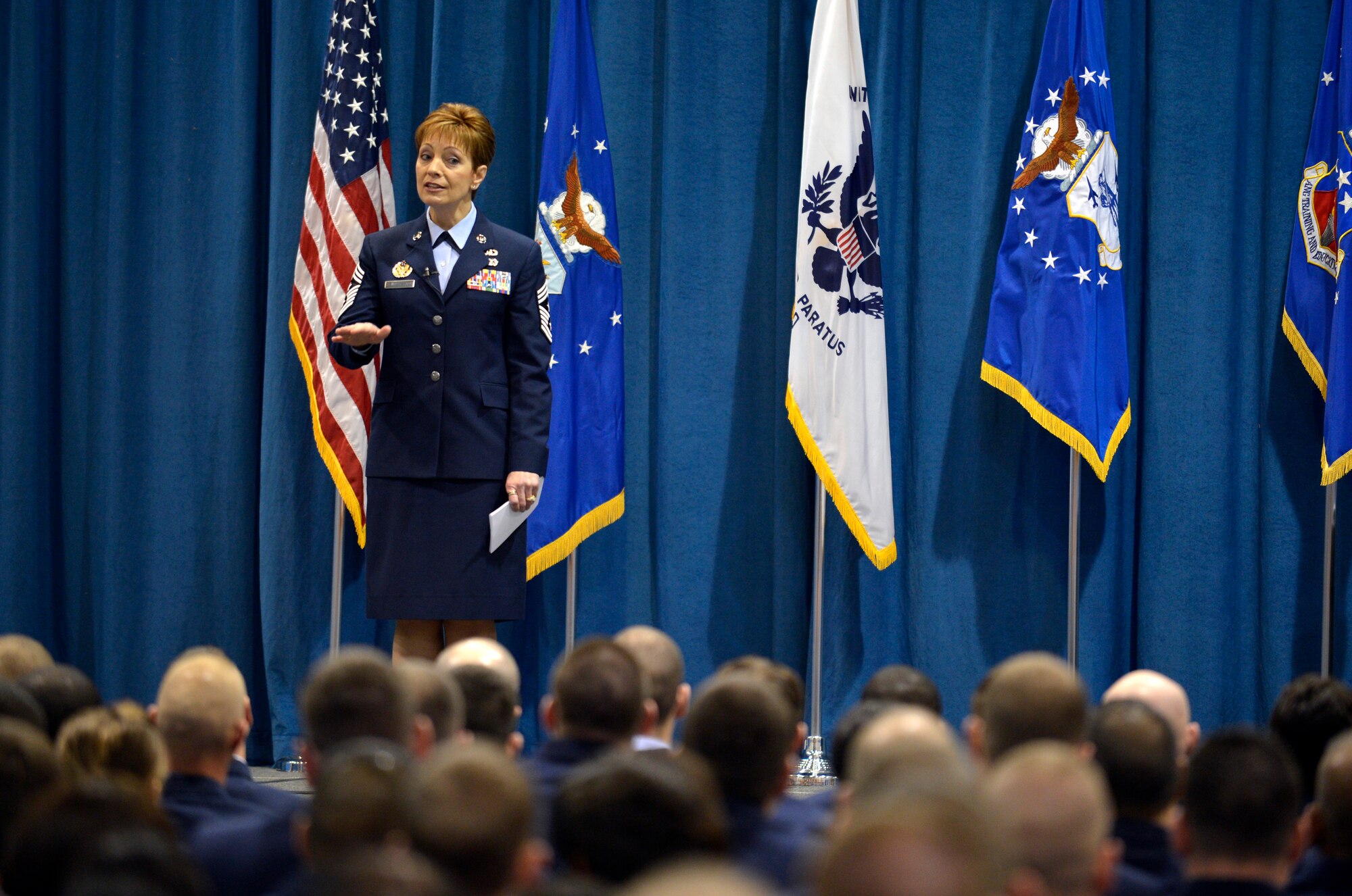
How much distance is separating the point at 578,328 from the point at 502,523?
47.7 inches

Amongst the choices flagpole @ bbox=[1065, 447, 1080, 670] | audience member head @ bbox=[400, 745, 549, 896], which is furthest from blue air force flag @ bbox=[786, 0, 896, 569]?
audience member head @ bbox=[400, 745, 549, 896]

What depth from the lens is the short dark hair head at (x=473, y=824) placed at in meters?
1.37

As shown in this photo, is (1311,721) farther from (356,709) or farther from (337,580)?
(337,580)

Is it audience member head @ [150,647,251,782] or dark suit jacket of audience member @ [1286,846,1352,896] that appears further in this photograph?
audience member head @ [150,647,251,782]

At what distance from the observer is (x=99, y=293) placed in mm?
5223

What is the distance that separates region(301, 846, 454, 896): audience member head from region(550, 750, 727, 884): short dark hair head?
32 cm

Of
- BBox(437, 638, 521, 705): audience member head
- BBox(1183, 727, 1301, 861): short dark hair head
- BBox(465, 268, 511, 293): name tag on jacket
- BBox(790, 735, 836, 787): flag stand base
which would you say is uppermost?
BBox(465, 268, 511, 293): name tag on jacket

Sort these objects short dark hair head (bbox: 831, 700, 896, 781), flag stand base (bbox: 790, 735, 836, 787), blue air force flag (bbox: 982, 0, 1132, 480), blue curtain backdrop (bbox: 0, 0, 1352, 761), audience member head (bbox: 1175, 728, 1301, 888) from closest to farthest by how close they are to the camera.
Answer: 1. audience member head (bbox: 1175, 728, 1301, 888)
2. short dark hair head (bbox: 831, 700, 896, 781)
3. flag stand base (bbox: 790, 735, 836, 787)
4. blue air force flag (bbox: 982, 0, 1132, 480)
5. blue curtain backdrop (bbox: 0, 0, 1352, 761)

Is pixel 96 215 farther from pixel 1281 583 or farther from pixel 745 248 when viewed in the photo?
pixel 1281 583

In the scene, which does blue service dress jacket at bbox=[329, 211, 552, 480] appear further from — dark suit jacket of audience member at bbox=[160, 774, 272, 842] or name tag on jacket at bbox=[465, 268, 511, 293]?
dark suit jacket of audience member at bbox=[160, 774, 272, 842]

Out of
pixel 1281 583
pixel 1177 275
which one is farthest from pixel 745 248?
pixel 1281 583

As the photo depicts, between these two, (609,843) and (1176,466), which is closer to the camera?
(609,843)

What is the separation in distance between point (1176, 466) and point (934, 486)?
80 centimetres

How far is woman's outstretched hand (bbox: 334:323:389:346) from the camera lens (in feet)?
11.6
